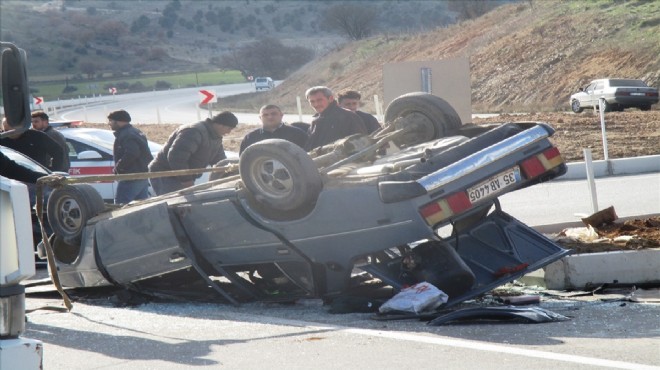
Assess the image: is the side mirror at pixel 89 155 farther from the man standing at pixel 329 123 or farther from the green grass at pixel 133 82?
the green grass at pixel 133 82

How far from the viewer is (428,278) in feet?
27.9

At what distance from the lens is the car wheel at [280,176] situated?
8.57 m

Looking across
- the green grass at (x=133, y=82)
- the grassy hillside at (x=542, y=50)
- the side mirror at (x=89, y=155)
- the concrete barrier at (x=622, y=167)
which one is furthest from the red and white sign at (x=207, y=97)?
the green grass at (x=133, y=82)

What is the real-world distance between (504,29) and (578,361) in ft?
174

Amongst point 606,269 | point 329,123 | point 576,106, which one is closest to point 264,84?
point 576,106

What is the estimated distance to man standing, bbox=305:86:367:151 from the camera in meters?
11.2

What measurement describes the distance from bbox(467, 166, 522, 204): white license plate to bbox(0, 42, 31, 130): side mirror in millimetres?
4111

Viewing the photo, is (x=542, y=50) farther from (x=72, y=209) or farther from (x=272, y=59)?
(x=272, y=59)

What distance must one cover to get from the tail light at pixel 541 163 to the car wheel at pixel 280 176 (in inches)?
61.3

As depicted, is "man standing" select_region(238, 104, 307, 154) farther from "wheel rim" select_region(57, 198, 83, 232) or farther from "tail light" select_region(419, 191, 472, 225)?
"tail light" select_region(419, 191, 472, 225)

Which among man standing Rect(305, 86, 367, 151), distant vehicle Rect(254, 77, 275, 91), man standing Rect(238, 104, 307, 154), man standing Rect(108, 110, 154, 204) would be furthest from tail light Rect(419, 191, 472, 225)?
distant vehicle Rect(254, 77, 275, 91)

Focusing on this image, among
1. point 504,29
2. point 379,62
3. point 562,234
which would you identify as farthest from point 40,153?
point 379,62

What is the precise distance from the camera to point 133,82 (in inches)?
4328

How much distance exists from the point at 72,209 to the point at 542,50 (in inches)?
1684
